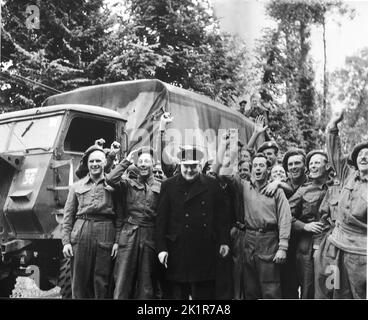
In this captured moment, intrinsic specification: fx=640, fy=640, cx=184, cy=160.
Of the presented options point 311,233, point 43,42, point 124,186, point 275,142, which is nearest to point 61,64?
point 43,42

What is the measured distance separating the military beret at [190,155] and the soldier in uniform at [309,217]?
64 centimetres

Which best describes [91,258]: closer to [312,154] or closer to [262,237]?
[262,237]

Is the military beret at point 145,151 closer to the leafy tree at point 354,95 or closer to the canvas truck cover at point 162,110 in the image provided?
the canvas truck cover at point 162,110

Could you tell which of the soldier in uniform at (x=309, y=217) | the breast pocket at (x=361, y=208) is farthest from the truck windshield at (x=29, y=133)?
the breast pocket at (x=361, y=208)

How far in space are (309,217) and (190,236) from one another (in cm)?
76

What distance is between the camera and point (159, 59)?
15.0 feet

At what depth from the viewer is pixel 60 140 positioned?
448cm

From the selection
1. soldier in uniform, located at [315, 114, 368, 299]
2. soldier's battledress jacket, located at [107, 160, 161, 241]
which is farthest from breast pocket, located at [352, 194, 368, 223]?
soldier's battledress jacket, located at [107, 160, 161, 241]

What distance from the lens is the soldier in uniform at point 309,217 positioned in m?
3.98

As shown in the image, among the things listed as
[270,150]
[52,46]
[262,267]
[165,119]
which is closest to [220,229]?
[262,267]

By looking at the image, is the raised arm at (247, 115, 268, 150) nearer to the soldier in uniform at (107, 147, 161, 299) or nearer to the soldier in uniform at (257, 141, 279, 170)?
the soldier in uniform at (257, 141, 279, 170)

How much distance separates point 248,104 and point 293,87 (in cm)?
34
